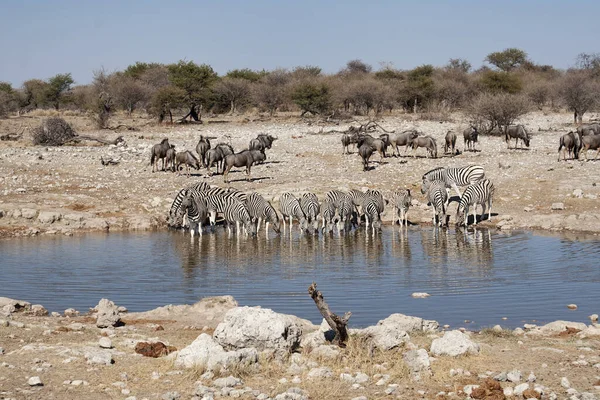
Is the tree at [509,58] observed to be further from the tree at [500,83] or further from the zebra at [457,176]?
the zebra at [457,176]

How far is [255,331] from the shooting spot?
8773 mm

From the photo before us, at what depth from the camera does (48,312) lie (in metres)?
12.6

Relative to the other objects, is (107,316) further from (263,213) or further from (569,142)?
(569,142)

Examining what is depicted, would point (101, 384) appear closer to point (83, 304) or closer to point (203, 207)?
point (83, 304)

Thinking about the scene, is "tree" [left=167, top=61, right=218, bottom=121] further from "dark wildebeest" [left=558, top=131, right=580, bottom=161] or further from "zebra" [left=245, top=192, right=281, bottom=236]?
"zebra" [left=245, top=192, right=281, bottom=236]

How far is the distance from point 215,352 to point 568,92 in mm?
40952

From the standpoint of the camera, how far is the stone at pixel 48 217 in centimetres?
2188

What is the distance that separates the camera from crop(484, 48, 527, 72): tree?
280ft

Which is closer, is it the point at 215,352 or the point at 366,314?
the point at 215,352

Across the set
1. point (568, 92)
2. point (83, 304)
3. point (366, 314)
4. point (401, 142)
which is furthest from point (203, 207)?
point (568, 92)

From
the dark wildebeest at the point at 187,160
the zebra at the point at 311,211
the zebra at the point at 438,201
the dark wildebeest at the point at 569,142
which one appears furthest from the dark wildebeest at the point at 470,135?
the zebra at the point at 311,211

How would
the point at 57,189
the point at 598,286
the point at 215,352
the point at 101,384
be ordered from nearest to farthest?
1. the point at 101,384
2. the point at 215,352
3. the point at 598,286
4. the point at 57,189

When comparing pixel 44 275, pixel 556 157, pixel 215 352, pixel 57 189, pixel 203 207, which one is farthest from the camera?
pixel 556 157

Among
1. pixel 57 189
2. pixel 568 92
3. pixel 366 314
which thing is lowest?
pixel 366 314
